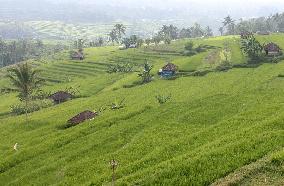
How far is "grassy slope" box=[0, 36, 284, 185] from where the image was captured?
104 feet

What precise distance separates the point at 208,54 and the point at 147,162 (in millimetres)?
69530

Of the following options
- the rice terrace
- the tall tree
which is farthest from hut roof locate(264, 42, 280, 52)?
the tall tree

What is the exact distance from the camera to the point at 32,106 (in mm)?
78938

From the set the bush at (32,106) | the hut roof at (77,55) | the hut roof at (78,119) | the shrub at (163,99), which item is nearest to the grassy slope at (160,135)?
the shrub at (163,99)

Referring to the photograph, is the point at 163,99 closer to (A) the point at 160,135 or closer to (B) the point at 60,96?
(A) the point at 160,135

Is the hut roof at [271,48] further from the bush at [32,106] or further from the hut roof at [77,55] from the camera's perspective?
the hut roof at [77,55]

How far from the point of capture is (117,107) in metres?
63.9

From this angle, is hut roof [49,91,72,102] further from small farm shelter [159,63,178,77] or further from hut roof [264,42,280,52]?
hut roof [264,42,280,52]

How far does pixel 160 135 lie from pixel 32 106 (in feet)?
132

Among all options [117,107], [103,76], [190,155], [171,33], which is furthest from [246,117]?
[171,33]

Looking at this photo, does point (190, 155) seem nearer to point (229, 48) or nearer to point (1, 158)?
point (1, 158)

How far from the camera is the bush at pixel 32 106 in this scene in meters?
76.5

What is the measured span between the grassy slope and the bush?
203 cm

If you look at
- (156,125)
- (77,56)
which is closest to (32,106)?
(156,125)
